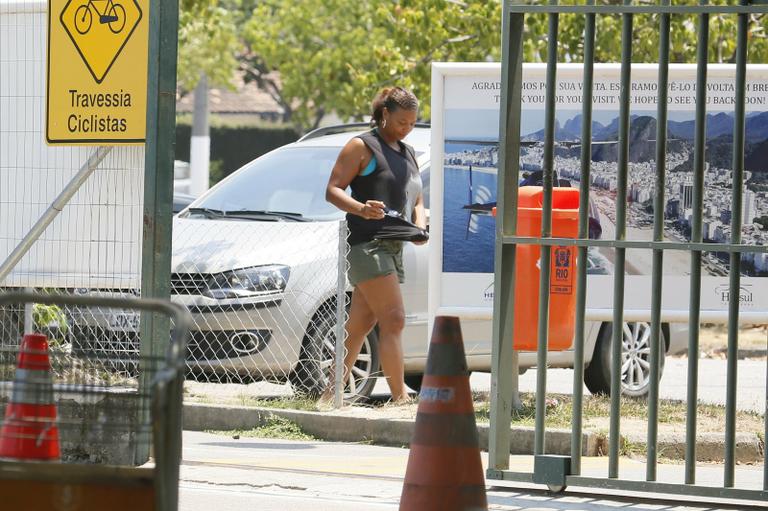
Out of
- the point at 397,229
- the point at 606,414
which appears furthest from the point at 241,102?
the point at 606,414

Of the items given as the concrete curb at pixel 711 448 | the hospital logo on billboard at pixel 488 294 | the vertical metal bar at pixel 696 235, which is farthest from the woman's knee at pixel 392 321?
the vertical metal bar at pixel 696 235

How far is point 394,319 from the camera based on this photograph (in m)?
8.98

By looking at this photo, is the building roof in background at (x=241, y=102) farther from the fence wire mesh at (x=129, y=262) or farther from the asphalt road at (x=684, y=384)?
the fence wire mesh at (x=129, y=262)

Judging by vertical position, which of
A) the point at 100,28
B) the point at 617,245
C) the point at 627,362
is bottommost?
the point at 627,362

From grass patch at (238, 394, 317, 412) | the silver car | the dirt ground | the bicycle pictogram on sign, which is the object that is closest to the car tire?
the silver car

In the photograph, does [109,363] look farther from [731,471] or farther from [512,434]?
[512,434]

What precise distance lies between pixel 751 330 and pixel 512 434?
11.8m

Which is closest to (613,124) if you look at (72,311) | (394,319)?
(394,319)

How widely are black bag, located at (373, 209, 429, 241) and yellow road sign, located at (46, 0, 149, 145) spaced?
1.94 meters

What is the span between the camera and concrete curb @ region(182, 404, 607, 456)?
8.27m

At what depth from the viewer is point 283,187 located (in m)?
10.4

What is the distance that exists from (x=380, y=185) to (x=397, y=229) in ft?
0.98

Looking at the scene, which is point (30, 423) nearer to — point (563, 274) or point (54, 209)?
point (54, 209)

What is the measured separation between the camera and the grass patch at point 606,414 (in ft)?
29.3
